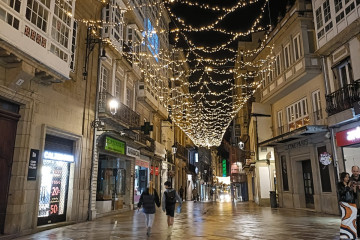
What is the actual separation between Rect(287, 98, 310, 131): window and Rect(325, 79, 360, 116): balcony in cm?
257

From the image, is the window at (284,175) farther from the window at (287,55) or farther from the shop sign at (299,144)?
the window at (287,55)

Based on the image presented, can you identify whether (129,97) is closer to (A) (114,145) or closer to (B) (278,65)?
(A) (114,145)

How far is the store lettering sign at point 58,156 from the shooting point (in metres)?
10.9

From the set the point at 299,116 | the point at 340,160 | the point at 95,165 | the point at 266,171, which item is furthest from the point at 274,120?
the point at 95,165

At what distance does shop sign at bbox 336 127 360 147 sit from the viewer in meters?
12.8

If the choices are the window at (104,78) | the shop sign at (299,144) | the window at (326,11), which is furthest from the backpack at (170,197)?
the window at (326,11)

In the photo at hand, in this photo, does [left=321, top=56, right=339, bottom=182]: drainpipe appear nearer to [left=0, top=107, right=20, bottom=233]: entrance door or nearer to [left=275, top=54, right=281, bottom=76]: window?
[left=275, top=54, right=281, bottom=76]: window

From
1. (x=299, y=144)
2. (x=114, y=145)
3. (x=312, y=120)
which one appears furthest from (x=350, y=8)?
(x=114, y=145)

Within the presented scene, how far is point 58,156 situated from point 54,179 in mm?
957

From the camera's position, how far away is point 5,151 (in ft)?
30.0

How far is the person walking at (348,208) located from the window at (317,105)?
954cm

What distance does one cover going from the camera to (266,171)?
24.5 metres

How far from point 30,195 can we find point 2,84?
3.74 m

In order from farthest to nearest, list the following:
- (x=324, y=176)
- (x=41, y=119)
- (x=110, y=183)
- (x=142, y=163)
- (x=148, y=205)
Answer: (x=142, y=163), (x=110, y=183), (x=324, y=176), (x=41, y=119), (x=148, y=205)
